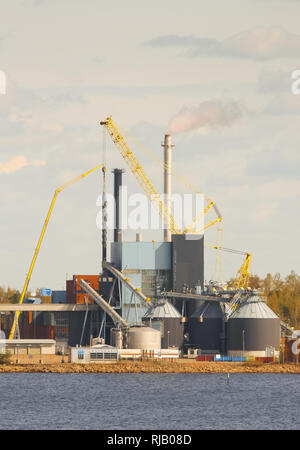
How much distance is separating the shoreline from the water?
482cm

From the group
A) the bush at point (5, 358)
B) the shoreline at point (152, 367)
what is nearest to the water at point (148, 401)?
the shoreline at point (152, 367)

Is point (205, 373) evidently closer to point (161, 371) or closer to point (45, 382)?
point (161, 371)

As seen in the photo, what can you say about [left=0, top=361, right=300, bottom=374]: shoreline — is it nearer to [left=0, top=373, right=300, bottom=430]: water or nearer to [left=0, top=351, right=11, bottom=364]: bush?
[left=0, top=351, right=11, bottom=364]: bush

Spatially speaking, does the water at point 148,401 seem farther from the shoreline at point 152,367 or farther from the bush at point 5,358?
the bush at point 5,358

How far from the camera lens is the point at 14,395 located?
144375 mm

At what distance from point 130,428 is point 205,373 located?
83734 mm

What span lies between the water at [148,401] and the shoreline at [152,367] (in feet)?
15.8

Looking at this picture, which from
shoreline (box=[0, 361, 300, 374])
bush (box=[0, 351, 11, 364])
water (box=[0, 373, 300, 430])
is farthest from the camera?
bush (box=[0, 351, 11, 364])

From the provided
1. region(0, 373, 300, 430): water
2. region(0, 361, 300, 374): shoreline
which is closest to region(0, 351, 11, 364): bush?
region(0, 361, 300, 374): shoreline

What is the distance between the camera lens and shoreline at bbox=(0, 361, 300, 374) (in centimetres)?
18977

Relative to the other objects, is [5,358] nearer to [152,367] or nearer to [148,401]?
[152,367]

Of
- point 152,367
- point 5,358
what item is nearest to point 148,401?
point 152,367
